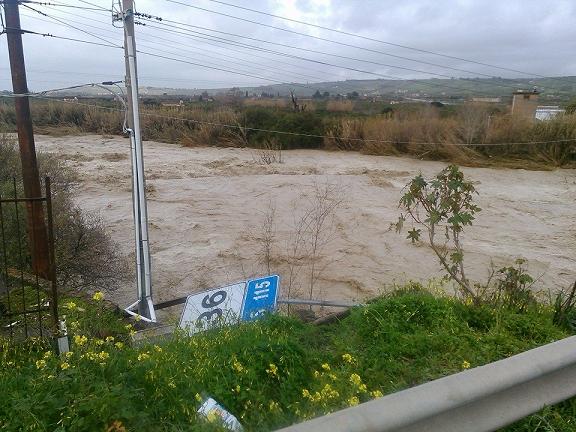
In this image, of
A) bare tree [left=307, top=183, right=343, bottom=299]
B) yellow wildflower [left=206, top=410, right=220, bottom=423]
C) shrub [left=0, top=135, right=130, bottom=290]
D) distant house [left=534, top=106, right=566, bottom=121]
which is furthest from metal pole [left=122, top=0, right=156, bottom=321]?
distant house [left=534, top=106, right=566, bottom=121]

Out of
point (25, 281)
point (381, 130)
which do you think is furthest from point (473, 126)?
point (25, 281)

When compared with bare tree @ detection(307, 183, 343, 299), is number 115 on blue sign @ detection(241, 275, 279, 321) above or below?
above

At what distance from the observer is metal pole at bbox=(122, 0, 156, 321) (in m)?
7.22

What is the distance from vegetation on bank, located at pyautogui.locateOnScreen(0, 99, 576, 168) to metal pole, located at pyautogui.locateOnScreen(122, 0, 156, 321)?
40.9 ft

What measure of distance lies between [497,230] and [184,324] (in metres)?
11.1

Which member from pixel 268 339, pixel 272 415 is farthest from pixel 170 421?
pixel 268 339

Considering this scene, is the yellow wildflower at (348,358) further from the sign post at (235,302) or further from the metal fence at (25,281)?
the metal fence at (25,281)

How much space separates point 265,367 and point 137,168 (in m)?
4.40

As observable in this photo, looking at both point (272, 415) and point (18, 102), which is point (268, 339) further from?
point (18, 102)

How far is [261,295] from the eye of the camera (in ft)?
18.4

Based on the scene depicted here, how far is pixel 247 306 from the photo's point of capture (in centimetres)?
548

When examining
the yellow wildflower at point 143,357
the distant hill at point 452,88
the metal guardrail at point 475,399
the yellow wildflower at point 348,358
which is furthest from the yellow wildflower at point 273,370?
the distant hill at point 452,88

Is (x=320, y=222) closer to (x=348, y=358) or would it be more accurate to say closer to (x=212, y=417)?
(x=348, y=358)

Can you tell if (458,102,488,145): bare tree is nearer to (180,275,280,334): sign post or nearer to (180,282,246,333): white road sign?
(180,275,280,334): sign post
